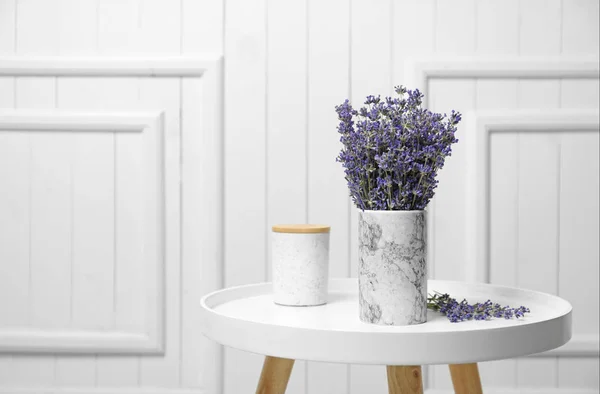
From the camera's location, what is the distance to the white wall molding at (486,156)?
1442 mm

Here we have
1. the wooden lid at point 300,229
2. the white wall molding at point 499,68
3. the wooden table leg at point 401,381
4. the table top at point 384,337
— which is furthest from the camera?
the white wall molding at point 499,68

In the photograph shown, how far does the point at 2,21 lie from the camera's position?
4.87ft

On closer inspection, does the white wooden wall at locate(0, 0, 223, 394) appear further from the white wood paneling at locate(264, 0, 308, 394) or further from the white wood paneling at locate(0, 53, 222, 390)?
the white wood paneling at locate(264, 0, 308, 394)

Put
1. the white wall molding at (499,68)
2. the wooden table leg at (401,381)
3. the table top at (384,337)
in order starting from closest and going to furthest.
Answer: the table top at (384,337), the wooden table leg at (401,381), the white wall molding at (499,68)

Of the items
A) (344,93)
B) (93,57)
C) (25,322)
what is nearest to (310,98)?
(344,93)

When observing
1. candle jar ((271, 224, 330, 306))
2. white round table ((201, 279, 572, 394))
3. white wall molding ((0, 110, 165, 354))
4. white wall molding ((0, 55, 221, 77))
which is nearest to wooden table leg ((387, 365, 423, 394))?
white round table ((201, 279, 572, 394))

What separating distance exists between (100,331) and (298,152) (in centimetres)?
68

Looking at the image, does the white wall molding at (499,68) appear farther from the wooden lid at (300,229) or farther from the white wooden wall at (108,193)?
the wooden lid at (300,229)

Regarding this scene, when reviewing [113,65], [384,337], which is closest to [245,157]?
[113,65]

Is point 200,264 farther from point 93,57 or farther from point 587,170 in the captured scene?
point 587,170

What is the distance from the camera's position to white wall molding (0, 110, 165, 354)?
1.46 meters

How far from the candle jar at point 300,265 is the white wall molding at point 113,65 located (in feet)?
2.43

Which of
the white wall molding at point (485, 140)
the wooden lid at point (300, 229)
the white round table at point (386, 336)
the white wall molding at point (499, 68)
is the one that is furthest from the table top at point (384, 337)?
Result: the white wall molding at point (499, 68)

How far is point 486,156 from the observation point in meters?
1.45
